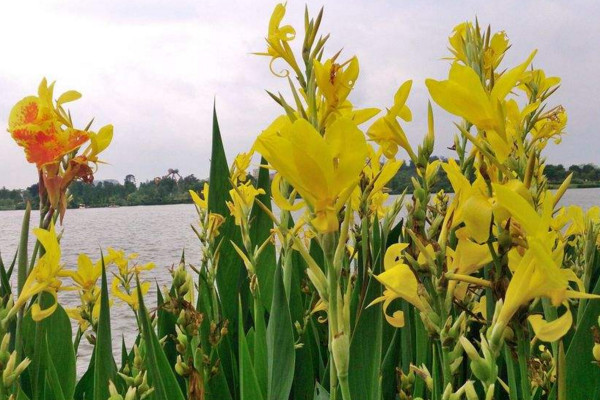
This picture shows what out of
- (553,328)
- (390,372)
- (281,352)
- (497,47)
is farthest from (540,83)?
(553,328)

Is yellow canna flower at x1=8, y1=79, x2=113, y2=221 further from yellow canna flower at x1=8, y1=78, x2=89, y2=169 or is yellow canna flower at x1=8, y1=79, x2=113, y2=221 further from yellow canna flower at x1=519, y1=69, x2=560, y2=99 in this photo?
yellow canna flower at x1=519, y1=69, x2=560, y2=99

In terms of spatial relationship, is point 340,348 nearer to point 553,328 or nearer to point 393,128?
point 553,328

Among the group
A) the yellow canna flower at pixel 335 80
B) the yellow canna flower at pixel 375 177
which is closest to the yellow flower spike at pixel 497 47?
the yellow canna flower at pixel 375 177

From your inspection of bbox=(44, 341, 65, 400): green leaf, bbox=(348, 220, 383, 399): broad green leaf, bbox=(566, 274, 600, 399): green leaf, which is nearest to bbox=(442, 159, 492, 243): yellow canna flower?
bbox=(348, 220, 383, 399): broad green leaf

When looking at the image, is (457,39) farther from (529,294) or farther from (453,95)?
(529,294)

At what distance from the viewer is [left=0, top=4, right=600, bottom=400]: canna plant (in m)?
0.52

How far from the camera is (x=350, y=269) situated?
108cm

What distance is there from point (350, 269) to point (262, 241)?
0.57m

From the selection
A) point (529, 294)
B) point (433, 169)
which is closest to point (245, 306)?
point (433, 169)

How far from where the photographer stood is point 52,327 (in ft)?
4.42

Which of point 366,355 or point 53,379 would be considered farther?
point 53,379

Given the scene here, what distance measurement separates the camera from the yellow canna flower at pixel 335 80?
788 millimetres

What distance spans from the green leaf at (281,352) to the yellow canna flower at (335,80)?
1.14 feet

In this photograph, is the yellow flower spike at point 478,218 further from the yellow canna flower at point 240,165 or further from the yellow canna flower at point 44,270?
the yellow canna flower at point 240,165
